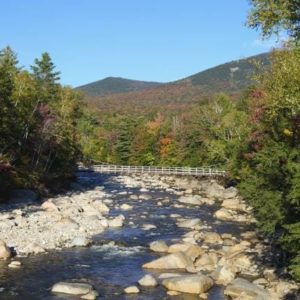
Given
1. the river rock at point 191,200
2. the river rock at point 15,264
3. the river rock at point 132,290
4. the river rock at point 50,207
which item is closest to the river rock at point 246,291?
the river rock at point 132,290

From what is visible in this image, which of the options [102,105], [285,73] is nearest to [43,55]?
[285,73]

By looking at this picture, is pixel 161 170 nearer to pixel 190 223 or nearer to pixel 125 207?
pixel 125 207

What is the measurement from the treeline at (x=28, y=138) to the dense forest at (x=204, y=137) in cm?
8

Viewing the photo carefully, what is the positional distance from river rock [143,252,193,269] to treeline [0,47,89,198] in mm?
14730

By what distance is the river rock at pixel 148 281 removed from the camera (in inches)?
699

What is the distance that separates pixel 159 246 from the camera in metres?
23.6

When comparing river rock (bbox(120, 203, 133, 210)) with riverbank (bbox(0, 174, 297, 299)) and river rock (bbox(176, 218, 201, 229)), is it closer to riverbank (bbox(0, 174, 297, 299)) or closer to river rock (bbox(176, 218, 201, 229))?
riverbank (bbox(0, 174, 297, 299))

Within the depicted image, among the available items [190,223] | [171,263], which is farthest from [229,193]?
[171,263]

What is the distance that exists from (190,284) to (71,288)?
4.02 m

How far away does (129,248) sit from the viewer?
945 inches

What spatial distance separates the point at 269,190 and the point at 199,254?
16.8 ft

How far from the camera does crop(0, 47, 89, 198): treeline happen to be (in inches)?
1348

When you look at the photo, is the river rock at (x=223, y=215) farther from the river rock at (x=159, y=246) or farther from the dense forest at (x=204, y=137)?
the river rock at (x=159, y=246)

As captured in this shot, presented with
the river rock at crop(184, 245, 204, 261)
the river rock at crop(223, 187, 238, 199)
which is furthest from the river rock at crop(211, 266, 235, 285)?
the river rock at crop(223, 187, 238, 199)
